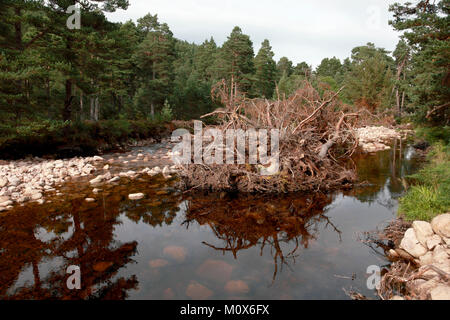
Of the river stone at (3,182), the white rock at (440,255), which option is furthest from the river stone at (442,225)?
the river stone at (3,182)

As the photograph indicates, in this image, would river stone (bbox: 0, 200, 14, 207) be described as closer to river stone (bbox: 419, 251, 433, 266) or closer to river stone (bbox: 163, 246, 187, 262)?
river stone (bbox: 163, 246, 187, 262)

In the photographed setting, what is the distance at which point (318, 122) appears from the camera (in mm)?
10422

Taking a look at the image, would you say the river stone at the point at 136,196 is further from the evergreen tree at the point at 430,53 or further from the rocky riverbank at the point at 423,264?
the evergreen tree at the point at 430,53

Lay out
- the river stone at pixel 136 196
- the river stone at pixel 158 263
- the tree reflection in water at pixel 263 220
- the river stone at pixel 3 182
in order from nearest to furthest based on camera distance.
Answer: the river stone at pixel 158 263, the tree reflection in water at pixel 263 220, the river stone at pixel 136 196, the river stone at pixel 3 182

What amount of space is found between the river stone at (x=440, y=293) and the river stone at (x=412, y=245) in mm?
1256

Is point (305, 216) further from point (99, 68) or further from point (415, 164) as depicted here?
point (99, 68)

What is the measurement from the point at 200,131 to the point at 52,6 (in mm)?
9716

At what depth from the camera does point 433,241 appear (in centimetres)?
409

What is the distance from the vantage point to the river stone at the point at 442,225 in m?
4.05

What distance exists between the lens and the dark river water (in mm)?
3846

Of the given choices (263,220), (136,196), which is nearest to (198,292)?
Result: (263,220)

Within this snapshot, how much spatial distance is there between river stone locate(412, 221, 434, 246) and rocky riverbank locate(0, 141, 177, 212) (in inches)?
288

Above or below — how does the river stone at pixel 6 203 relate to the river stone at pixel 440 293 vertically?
below

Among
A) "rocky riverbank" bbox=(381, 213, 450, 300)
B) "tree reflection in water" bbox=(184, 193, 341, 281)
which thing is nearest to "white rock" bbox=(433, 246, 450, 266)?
"rocky riverbank" bbox=(381, 213, 450, 300)
